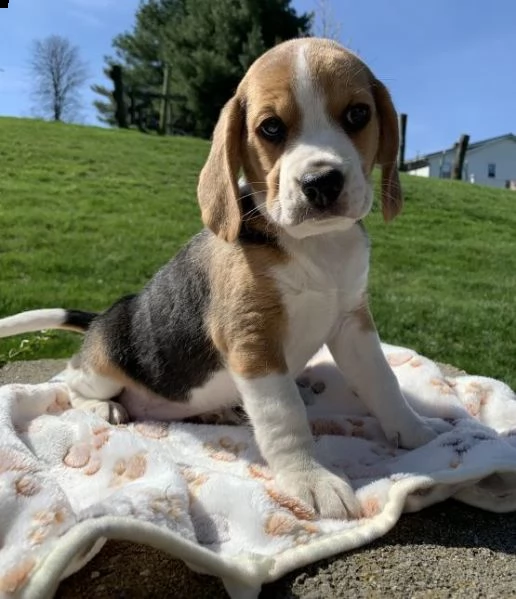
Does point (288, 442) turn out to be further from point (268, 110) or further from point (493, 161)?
point (493, 161)

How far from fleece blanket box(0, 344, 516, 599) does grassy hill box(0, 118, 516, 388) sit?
8.68 ft

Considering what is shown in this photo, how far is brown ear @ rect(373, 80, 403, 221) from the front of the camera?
332cm

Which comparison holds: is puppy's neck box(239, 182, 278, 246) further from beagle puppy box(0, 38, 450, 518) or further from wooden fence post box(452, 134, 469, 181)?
wooden fence post box(452, 134, 469, 181)

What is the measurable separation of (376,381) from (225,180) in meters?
1.26

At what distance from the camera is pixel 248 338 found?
3098mm

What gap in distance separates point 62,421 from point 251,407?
1.05 metres

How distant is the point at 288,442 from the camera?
2.97 meters

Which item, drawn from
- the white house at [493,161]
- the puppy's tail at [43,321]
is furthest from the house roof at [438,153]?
the puppy's tail at [43,321]

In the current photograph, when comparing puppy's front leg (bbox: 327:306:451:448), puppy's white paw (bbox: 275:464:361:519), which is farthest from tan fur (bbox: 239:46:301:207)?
puppy's white paw (bbox: 275:464:361:519)

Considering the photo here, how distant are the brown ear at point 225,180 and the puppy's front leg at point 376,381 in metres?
0.83

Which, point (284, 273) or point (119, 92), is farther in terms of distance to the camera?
point (119, 92)

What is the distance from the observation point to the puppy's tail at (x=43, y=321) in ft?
13.3

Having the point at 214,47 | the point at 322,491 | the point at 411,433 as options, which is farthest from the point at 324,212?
the point at 214,47

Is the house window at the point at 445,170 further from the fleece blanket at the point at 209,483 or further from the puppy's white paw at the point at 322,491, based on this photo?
the puppy's white paw at the point at 322,491
